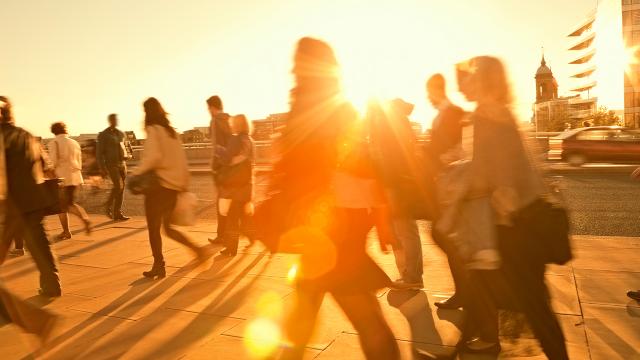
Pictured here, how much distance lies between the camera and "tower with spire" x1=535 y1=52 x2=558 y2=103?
117 m

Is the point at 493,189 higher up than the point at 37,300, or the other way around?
the point at 493,189

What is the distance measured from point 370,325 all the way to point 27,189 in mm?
3635

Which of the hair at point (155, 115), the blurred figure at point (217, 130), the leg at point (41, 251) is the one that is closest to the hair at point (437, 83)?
the hair at point (155, 115)

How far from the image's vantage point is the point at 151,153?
5195 millimetres

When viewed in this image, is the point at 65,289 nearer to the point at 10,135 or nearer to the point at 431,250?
the point at 10,135

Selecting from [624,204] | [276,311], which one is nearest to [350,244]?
[276,311]

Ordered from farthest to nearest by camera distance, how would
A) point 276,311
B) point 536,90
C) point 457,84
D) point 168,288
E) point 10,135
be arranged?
1. point 536,90
2. point 168,288
3. point 10,135
4. point 276,311
5. point 457,84

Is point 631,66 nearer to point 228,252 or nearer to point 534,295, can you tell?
point 228,252

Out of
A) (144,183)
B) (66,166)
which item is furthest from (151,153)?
(66,166)

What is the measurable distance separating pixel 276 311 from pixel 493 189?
2.27 meters

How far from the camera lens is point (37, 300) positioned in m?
4.93

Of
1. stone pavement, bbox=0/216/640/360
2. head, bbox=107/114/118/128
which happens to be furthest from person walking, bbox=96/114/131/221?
stone pavement, bbox=0/216/640/360

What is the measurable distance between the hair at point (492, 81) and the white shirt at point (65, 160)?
7.11m

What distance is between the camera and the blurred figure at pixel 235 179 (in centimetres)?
623
